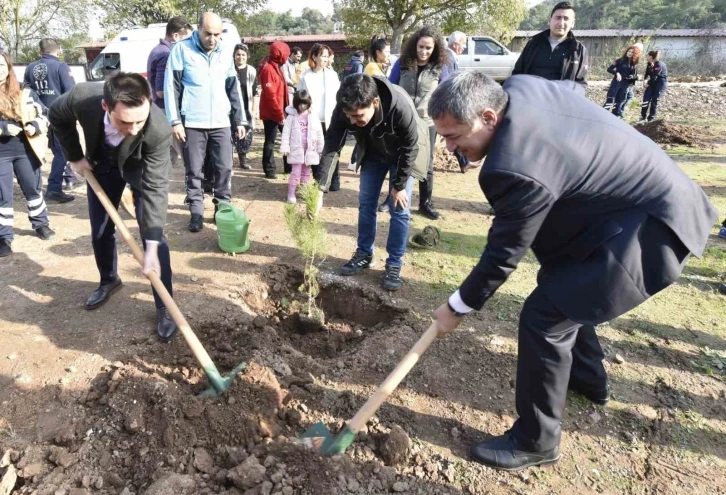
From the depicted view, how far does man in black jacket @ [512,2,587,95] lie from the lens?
4.62m

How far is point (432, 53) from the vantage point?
4875mm

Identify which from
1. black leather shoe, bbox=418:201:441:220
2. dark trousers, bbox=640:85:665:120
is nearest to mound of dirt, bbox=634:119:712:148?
dark trousers, bbox=640:85:665:120

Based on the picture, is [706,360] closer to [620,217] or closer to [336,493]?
[620,217]

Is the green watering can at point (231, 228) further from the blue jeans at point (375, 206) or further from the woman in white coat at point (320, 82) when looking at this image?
the woman in white coat at point (320, 82)

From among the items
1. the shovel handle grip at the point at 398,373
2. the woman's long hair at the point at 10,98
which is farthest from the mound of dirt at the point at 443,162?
the shovel handle grip at the point at 398,373

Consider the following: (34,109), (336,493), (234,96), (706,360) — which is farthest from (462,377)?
(34,109)

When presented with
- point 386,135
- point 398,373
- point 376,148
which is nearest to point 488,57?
point 376,148

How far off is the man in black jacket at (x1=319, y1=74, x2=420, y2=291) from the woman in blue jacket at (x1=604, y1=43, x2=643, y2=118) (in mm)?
9342

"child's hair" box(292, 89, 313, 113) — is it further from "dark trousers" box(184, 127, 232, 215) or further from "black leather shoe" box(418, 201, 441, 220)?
"black leather shoe" box(418, 201, 441, 220)

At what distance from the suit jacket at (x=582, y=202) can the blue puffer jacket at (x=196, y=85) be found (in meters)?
3.45

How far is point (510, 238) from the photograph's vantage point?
6.21ft

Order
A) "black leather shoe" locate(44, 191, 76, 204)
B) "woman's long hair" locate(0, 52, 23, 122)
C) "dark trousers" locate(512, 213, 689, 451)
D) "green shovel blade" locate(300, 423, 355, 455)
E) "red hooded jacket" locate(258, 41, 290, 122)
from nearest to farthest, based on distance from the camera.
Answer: "dark trousers" locate(512, 213, 689, 451) < "green shovel blade" locate(300, 423, 355, 455) < "woman's long hair" locate(0, 52, 23, 122) < "black leather shoe" locate(44, 191, 76, 204) < "red hooded jacket" locate(258, 41, 290, 122)

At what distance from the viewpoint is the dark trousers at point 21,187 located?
4.41 meters

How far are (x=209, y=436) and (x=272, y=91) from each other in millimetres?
5402
